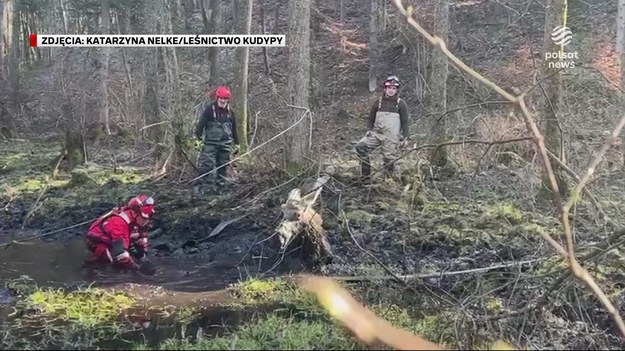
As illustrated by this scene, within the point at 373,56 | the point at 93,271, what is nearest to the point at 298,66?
the point at 93,271

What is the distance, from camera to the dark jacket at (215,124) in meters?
11.0

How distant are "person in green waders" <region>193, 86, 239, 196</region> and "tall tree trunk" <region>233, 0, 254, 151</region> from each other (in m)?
1.18

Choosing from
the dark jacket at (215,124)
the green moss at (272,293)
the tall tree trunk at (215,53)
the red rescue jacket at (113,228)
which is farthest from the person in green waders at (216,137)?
the tall tree trunk at (215,53)

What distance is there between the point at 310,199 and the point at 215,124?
363 centimetres

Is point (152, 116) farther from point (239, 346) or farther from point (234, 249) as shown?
point (239, 346)

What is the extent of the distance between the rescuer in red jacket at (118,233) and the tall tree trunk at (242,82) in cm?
→ 427

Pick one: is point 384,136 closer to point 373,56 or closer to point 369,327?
point 369,327

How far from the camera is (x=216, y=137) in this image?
1107 cm

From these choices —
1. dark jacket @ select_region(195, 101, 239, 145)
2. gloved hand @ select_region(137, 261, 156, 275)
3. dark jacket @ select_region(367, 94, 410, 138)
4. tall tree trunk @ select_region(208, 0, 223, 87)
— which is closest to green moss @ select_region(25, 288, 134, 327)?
gloved hand @ select_region(137, 261, 156, 275)

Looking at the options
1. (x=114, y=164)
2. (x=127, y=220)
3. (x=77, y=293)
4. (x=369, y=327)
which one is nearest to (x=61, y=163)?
(x=114, y=164)

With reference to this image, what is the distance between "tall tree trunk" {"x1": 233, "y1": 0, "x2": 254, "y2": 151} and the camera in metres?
12.9

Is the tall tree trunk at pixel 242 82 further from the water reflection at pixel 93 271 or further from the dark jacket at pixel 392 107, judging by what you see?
the water reflection at pixel 93 271

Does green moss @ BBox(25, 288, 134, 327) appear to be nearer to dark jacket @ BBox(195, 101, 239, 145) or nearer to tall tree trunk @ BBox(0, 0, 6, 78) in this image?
dark jacket @ BBox(195, 101, 239, 145)

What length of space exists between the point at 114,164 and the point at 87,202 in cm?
318
